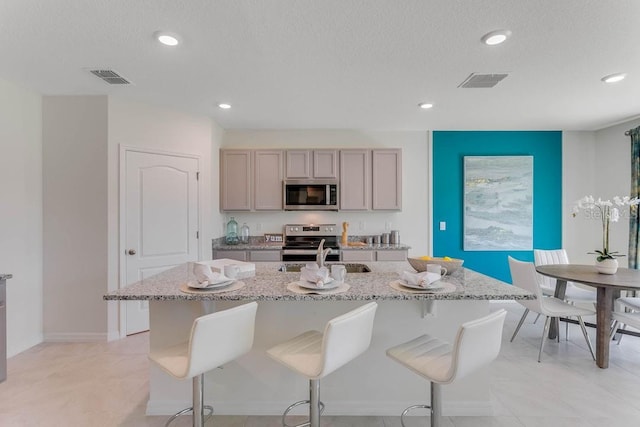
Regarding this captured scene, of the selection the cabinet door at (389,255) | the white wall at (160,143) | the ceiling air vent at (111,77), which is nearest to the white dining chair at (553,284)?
the cabinet door at (389,255)

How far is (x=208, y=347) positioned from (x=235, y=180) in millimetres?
3217

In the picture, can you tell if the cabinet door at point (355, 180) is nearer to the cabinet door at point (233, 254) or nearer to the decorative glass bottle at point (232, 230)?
the cabinet door at point (233, 254)

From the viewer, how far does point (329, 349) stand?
1.35m

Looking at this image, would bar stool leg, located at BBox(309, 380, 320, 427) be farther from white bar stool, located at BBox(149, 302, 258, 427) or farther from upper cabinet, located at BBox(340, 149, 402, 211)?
upper cabinet, located at BBox(340, 149, 402, 211)

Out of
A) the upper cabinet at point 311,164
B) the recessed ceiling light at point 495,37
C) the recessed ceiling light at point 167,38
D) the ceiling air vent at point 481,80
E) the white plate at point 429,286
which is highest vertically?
the ceiling air vent at point 481,80

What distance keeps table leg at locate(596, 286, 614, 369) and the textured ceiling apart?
6.27ft

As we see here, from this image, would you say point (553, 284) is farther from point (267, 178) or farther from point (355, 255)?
point (267, 178)

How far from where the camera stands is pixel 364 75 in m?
2.68

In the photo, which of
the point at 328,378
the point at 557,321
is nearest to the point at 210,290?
the point at 328,378

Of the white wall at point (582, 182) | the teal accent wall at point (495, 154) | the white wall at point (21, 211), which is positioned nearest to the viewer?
the white wall at point (21, 211)

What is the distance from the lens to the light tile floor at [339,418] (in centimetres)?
197

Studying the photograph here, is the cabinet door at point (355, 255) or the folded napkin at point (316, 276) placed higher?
the folded napkin at point (316, 276)

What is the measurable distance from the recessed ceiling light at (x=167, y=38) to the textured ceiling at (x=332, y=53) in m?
0.05

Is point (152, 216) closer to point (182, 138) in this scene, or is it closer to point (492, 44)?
Result: point (182, 138)
